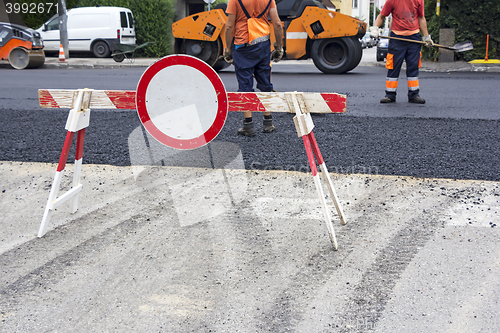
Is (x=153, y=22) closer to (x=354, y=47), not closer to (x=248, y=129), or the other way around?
(x=354, y=47)

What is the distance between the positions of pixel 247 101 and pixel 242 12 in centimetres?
242

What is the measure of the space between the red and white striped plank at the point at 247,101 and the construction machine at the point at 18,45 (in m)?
14.6

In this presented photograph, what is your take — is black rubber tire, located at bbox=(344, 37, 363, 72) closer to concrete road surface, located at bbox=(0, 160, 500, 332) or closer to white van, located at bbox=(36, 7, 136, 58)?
concrete road surface, located at bbox=(0, 160, 500, 332)

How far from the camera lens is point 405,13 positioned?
7531mm

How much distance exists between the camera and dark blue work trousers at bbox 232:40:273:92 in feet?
17.7

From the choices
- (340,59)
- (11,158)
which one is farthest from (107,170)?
(340,59)

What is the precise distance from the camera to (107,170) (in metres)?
4.53

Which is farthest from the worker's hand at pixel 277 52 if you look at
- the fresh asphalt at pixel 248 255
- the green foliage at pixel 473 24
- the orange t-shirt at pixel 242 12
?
the green foliage at pixel 473 24

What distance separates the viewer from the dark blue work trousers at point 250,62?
5.39 m

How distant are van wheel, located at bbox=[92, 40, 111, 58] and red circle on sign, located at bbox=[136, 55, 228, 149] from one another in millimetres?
19004

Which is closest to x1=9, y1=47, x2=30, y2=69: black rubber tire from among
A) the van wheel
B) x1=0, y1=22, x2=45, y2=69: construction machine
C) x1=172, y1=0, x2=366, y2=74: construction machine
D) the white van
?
x1=0, y1=22, x2=45, y2=69: construction machine

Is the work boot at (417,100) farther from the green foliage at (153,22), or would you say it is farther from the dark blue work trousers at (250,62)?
the green foliage at (153,22)

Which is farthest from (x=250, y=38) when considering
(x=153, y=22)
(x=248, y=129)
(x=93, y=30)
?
(x=153, y=22)

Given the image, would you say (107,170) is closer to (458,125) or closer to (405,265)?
(405,265)
